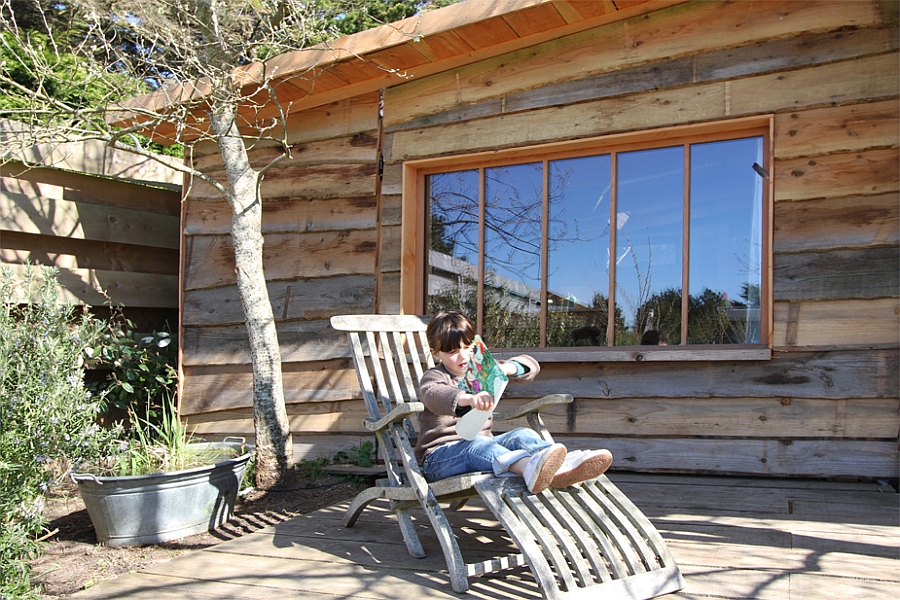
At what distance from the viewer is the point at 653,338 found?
3.94 metres

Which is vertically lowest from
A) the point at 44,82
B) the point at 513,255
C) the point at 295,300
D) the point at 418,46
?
the point at 295,300

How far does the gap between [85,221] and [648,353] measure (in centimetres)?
388

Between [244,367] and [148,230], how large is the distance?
1471 mm

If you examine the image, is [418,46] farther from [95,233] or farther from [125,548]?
[125,548]

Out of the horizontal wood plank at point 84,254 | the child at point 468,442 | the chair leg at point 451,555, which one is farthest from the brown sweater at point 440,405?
the horizontal wood plank at point 84,254

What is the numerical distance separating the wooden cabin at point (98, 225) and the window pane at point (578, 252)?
3068mm

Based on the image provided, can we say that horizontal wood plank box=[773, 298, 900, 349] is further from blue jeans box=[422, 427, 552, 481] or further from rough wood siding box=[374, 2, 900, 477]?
blue jeans box=[422, 427, 552, 481]

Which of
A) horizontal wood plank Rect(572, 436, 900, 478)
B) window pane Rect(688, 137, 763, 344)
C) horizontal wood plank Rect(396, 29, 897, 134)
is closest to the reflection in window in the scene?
window pane Rect(688, 137, 763, 344)

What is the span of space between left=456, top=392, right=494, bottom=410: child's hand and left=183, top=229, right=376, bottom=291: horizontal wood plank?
2.19 meters

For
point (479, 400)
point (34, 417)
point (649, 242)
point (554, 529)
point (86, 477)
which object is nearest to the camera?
point (554, 529)

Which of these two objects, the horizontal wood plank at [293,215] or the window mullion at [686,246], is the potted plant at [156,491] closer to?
the horizontal wood plank at [293,215]

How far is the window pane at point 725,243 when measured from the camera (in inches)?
148

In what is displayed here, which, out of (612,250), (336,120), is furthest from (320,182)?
(612,250)

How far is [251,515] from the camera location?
3381 mm
